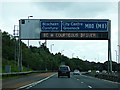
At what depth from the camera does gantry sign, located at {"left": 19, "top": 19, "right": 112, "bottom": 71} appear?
45.8 metres

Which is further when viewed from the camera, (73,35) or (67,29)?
(67,29)

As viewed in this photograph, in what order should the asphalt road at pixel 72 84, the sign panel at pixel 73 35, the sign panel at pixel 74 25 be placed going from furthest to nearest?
the sign panel at pixel 74 25
the sign panel at pixel 73 35
the asphalt road at pixel 72 84

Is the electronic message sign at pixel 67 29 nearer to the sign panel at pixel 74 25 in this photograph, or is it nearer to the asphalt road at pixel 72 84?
the sign panel at pixel 74 25

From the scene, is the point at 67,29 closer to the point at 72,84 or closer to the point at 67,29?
the point at 67,29

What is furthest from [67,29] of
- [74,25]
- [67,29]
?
[74,25]

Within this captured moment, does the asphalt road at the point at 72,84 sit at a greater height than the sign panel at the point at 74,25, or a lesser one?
lesser

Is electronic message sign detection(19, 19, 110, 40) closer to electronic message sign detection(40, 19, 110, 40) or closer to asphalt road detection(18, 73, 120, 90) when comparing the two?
electronic message sign detection(40, 19, 110, 40)

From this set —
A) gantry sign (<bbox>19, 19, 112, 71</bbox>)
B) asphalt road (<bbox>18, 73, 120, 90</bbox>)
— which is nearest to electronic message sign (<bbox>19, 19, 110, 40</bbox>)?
gantry sign (<bbox>19, 19, 112, 71</bbox>)

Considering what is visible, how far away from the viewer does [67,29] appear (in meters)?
46.1

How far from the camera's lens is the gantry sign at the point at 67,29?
45.8m

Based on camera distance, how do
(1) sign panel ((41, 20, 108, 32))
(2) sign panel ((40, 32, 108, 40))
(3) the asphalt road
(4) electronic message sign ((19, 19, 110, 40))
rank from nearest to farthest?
(3) the asphalt road, (2) sign panel ((40, 32, 108, 40)), (4) electronic message sign ((19, 19, 110, 40)), (1) sign panel ((41, 20, 108, 32))

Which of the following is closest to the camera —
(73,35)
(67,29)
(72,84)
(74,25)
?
(72,84)

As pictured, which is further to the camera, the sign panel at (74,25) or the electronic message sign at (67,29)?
the sign panel at (74,25)

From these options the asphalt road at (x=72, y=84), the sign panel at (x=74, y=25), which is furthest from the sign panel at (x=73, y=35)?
the asphalt road at (x=72, y=84)
